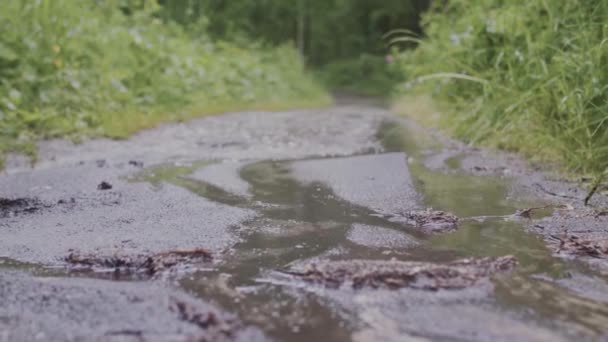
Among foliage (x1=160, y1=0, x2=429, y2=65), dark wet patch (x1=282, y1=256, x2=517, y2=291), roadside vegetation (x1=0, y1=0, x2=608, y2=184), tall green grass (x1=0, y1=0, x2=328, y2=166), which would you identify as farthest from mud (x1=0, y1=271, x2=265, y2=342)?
foliage (x1=160, y1=0, x2=429, y2=65)

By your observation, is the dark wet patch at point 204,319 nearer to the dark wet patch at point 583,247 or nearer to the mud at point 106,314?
the mud at point 106,314

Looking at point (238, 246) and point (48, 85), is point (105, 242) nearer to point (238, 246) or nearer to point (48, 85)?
point (238, 246)

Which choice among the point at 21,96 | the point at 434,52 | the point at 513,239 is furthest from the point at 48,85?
the point at 513,239

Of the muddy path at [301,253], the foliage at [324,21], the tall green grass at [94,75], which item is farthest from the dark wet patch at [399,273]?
the foliage at [324,21]

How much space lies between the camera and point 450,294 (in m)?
1.71

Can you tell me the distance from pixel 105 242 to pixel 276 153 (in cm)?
276

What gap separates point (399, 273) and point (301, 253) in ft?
1.40

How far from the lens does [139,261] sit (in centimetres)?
199

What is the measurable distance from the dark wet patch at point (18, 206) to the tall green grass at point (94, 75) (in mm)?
1886

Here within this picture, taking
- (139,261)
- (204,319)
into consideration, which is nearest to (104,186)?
(139,261)

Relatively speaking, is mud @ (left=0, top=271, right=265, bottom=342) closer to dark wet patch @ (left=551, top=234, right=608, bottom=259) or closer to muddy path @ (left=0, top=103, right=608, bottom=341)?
muddy path @ (left=0, top=103, right=608, bottom=341)

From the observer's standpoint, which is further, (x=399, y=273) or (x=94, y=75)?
(x=94, y=75)

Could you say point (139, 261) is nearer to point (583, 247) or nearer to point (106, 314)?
point (106, 314)

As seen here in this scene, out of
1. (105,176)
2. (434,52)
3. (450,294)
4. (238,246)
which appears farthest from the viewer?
(434,52)
